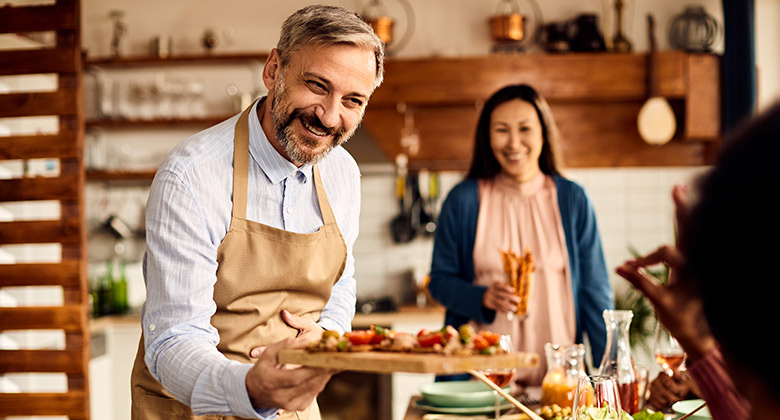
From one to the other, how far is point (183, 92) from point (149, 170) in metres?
0.58

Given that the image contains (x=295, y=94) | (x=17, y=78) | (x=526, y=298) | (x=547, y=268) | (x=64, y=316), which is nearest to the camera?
(x=295, y=94)

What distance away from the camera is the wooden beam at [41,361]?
3.19m

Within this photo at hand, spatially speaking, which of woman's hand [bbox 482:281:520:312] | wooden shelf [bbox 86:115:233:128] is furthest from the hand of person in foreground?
wooden shelf [bbox 86:115:233:128]

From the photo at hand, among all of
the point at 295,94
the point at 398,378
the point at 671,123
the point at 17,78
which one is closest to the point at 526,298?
the point at 295,94

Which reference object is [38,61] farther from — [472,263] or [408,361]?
[408,361]

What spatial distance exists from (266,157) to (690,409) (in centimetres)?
115

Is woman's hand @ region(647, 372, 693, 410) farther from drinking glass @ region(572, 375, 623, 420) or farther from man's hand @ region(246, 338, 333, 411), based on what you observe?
man's hand @ region(246, 338, 333, 411)

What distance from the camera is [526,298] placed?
247cm

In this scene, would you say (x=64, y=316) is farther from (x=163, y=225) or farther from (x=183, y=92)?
(x=183, y=92)

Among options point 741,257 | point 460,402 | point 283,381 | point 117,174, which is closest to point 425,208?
point 117,174

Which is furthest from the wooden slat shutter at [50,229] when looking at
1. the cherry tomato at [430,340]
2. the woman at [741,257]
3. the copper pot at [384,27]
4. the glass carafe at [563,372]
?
the woman at [741,257]

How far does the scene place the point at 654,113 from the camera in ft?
16.3

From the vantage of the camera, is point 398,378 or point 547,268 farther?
point 398,378

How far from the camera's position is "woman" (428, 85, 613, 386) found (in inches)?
107
